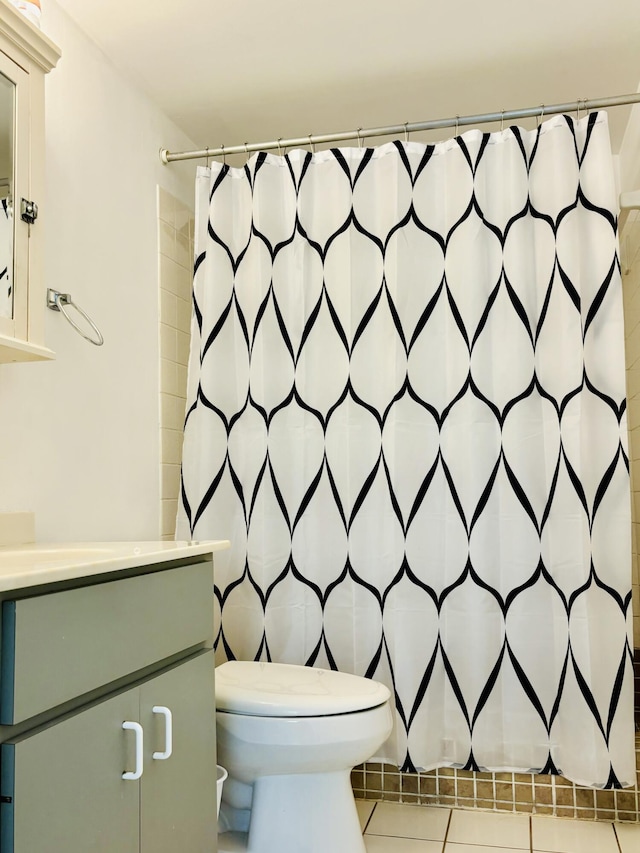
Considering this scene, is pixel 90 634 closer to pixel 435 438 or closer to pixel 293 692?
pixel 293 692

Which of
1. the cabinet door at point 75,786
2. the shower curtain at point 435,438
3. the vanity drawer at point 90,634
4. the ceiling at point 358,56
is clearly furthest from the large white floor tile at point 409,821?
the ceiling at point 358,56

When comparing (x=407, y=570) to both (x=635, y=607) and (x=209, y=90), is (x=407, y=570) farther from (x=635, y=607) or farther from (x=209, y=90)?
(x=209, y=90)

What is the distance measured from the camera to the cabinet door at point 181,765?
1.33 metres

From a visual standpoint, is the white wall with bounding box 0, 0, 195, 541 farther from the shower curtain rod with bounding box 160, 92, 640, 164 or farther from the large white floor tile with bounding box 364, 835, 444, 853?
the large white floor tile with bounding box 364, 835, 444, 853

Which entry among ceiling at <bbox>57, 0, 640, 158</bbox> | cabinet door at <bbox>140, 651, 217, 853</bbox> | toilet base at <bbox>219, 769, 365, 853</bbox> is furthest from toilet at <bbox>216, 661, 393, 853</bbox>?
ceiling at <bbox>57, 0, 640, 158</bbox>

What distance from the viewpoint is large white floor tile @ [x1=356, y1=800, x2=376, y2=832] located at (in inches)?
88.0

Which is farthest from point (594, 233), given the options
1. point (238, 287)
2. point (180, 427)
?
point (180, 427)

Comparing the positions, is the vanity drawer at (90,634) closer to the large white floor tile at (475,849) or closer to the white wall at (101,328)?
the white wall at (101,328)

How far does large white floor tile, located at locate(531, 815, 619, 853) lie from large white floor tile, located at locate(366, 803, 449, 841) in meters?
0.26

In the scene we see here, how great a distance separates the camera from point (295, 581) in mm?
2260

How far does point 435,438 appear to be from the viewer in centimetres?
219

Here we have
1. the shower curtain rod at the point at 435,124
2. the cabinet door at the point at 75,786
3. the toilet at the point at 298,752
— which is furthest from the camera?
the shower curtain rod at the point at 435,124

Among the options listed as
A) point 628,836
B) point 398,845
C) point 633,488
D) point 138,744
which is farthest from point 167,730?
point 633,488

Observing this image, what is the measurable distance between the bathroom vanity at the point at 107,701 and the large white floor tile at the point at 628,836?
1137 millimetres
